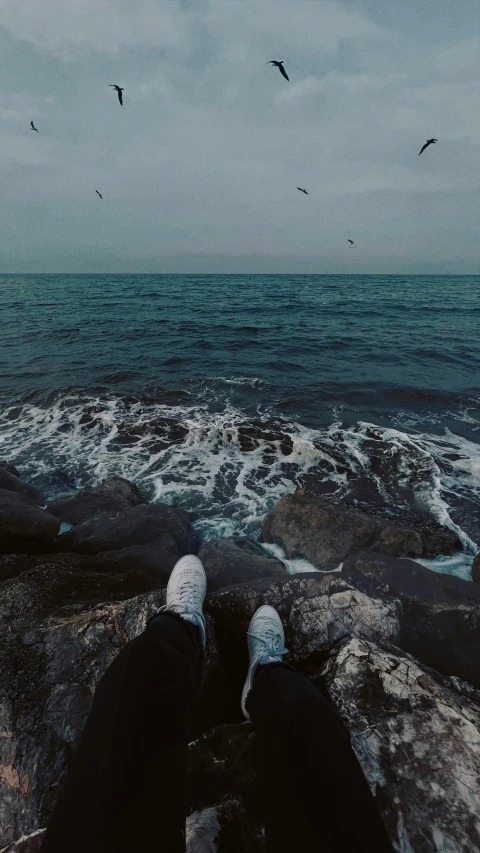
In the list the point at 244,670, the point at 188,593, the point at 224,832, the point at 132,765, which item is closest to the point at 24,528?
the point at 188,593

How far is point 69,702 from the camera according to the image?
2314mm

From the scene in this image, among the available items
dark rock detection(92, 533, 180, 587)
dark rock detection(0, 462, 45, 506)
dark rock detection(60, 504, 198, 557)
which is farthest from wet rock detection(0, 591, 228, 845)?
dark rock detection(0, 462, 45, 506)

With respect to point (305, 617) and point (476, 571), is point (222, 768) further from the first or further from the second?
point (476, 571)

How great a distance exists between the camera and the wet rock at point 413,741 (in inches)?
62.4

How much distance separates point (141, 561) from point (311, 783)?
3693 millimetres

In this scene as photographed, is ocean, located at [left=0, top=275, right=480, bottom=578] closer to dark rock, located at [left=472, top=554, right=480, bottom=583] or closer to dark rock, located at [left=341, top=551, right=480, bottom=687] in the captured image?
dark rock, located at [left=472, top=554, right=480, bottom=583]

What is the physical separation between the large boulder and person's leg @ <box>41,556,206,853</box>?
3864 mm

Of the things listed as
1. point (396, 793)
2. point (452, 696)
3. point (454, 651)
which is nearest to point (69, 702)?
point (396, 793)

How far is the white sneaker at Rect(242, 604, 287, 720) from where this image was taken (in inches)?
99.1

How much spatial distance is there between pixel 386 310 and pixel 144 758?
112ft

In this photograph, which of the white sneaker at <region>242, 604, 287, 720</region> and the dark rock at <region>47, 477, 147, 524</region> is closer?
the white sneaker at <region>242, 604, 287, 720</region>

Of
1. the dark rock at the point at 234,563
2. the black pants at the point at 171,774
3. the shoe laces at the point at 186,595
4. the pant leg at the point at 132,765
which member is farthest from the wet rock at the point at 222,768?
the dark rock at the point at 234,563

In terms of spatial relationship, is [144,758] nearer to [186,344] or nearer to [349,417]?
[349,417]

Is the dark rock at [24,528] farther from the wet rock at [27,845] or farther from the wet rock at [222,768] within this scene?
the wet rock at [222,768]
